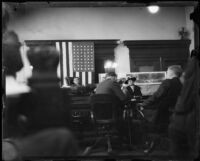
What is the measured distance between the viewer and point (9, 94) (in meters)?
4.25

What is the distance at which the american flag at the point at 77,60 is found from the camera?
4.38 meters

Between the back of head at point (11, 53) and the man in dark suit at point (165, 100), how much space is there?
1.80 meters

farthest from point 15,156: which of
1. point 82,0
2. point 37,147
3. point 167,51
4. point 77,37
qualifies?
point 167,51

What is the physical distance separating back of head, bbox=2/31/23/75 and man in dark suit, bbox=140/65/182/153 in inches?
71.0

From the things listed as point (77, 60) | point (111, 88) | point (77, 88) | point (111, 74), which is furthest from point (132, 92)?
point (77, 60)

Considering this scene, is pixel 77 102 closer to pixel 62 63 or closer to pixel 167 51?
pixel 62 63

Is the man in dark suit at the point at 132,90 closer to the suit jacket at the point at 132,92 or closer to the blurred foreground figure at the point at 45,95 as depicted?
the suit jacket at the point at 132,92

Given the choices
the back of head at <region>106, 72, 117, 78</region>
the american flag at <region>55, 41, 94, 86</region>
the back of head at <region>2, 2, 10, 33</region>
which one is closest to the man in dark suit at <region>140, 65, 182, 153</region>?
the back of head at <region>106, 72, 117, 78</region>

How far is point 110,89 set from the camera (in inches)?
177

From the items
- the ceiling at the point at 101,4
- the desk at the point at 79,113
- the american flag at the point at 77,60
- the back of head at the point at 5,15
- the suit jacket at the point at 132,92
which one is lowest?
the desk at the point at 79,113

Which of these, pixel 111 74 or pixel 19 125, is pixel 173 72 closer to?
pixel 111 74

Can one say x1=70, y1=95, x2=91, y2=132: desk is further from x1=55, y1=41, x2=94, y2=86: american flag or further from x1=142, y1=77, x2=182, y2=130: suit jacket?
x1=142, y1=77, x2=182, y2=130: suit jacket

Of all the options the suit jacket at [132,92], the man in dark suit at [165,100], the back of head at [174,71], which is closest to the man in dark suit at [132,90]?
the suit jacket at [132,92]

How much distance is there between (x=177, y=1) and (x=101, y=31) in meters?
1.11
